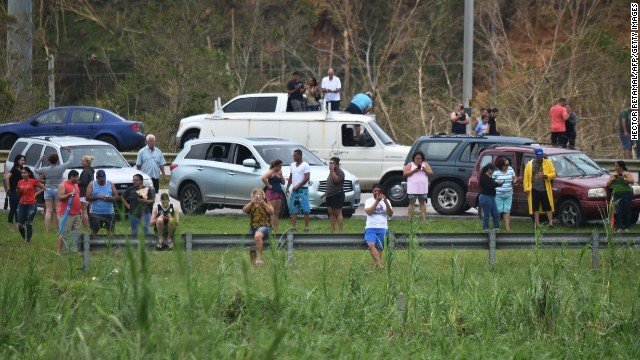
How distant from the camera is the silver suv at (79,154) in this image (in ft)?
81.8

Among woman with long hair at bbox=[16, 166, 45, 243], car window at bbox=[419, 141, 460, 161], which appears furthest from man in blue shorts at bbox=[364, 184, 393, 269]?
car window at bbox=[419, 141, 460, 161]

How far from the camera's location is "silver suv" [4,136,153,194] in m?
24.9

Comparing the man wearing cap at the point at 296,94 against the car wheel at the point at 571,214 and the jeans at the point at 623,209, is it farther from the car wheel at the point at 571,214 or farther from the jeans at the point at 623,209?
the jeans at the point at 623,209

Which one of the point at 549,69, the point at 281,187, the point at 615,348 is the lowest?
the point at 615,348

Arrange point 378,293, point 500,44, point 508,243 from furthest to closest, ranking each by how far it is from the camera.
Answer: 1. point 500,44
2. point 508,243
3. point 378,293

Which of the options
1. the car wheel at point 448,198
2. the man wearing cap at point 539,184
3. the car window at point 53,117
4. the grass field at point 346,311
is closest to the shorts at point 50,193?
the grass field at point 346,311

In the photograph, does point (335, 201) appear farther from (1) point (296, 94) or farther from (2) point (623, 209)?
(1) point (296, 94)

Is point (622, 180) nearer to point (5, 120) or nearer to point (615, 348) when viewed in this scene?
point (615, 348)

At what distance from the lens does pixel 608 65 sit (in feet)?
122

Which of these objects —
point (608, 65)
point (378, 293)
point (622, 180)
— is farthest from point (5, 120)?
point (378, 293)

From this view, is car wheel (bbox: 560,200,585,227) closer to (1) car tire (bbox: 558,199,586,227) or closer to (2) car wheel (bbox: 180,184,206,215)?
(1) car tire (bbox: 558,199,586,227)

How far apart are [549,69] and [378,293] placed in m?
23.0

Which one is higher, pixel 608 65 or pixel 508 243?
pixel 608 65

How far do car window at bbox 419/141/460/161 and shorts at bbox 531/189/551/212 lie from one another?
11.1ft
